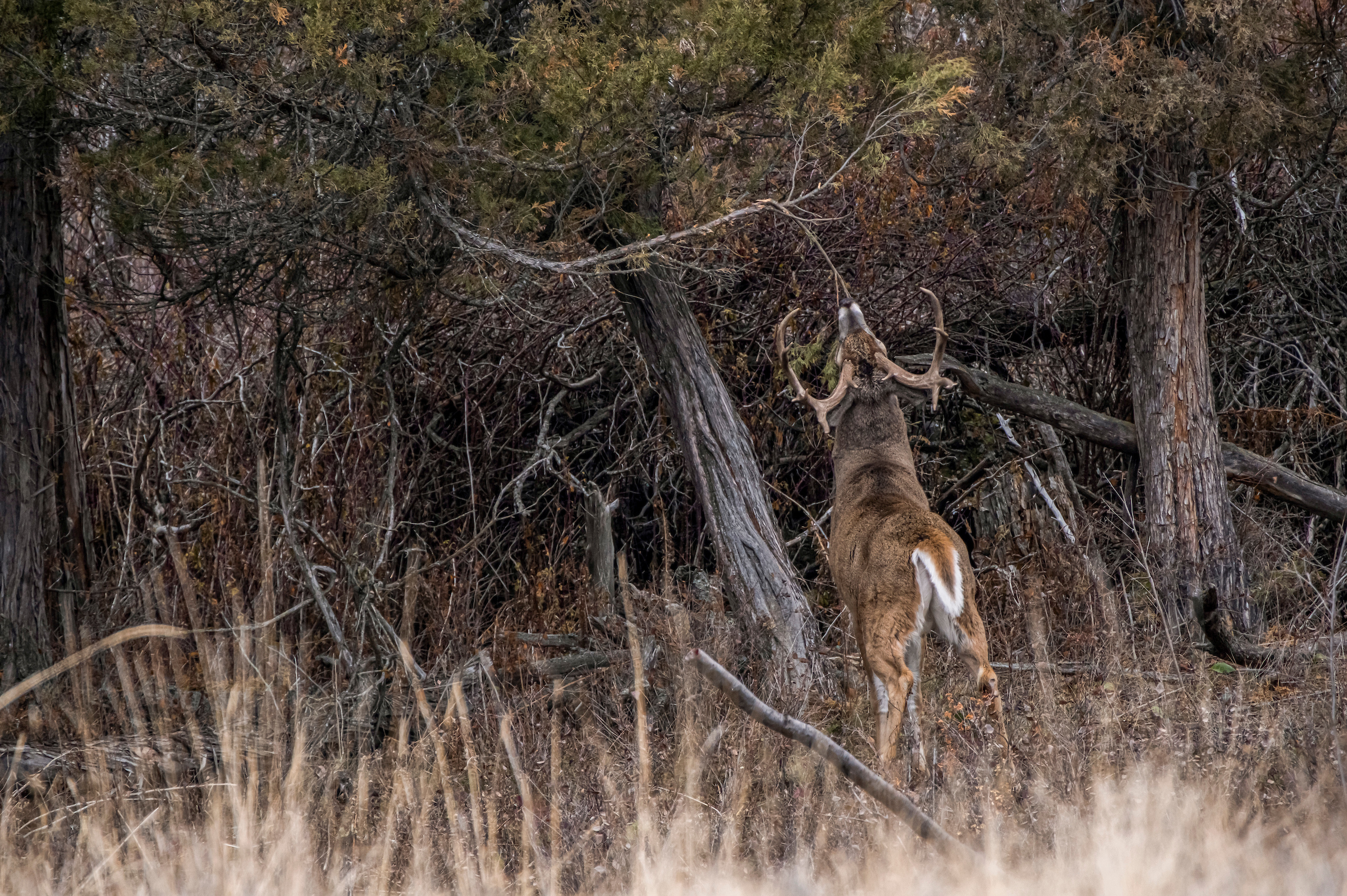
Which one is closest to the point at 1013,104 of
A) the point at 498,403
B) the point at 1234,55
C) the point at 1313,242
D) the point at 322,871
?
the point at 1234,55

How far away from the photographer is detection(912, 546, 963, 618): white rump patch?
514cm

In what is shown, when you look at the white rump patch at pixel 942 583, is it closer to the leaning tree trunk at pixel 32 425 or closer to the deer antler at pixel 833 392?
the deer antler at pixel 833 392

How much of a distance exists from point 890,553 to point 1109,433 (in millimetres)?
2833

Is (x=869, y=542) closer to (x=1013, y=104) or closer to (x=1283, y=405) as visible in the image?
(x=1013, y=104)

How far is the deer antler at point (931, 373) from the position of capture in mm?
6160

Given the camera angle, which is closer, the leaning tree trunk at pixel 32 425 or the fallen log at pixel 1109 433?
the leaning tree trunk at pixel 32 425

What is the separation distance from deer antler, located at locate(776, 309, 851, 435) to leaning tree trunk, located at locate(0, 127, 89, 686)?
11.5ft

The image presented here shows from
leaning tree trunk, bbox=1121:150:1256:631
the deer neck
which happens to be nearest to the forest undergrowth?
leaning tree trunk, bbox=1121:150:1256:631

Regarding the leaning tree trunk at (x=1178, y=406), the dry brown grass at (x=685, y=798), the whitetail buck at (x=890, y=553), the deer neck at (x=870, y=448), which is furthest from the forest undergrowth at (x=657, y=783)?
the deer neck at (x=870, y=448)

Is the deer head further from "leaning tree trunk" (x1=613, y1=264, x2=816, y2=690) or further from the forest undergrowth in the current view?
the forest undergrowth

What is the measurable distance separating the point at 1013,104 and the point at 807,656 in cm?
323

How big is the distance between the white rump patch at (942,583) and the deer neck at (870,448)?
0.96 metres

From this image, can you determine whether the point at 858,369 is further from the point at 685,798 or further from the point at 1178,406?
the point at 685,798

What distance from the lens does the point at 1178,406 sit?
7.22 m
